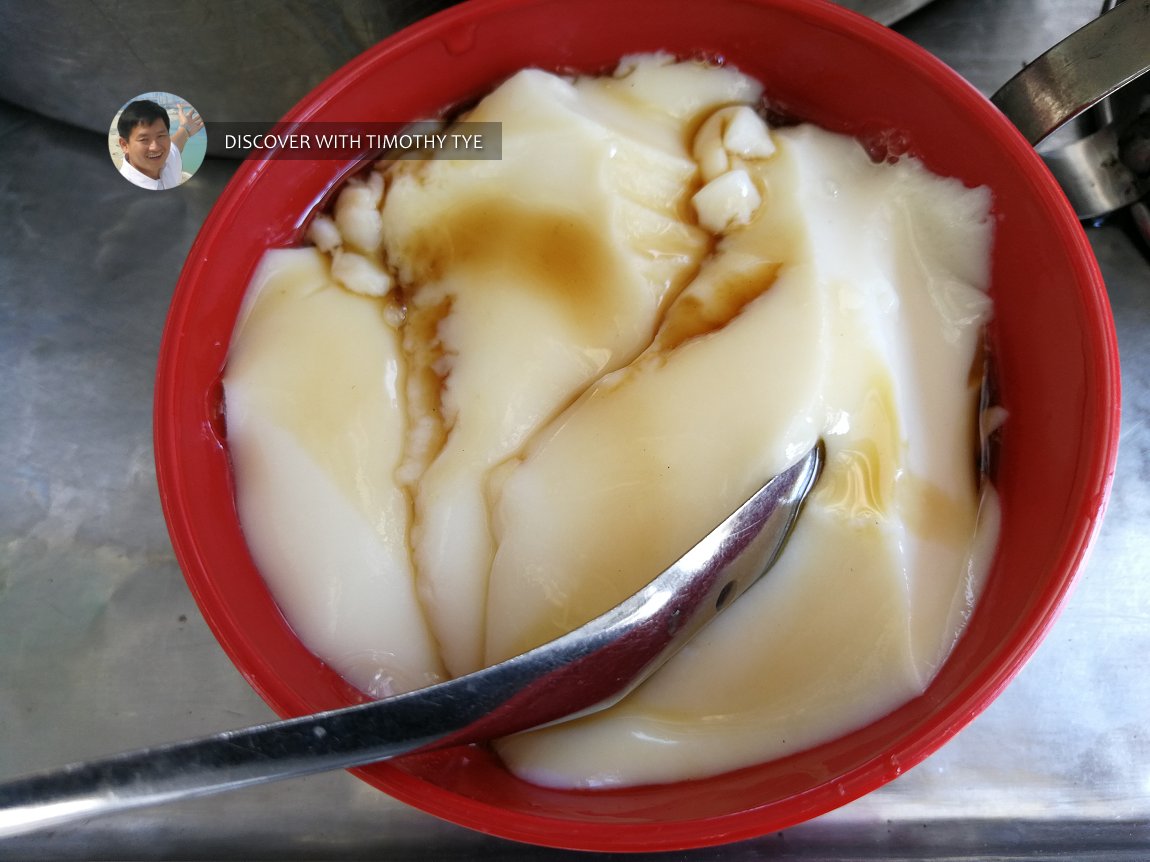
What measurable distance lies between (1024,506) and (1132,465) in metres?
0.33

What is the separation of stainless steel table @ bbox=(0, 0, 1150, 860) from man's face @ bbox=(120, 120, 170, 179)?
0.12 ft

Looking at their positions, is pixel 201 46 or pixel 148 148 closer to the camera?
pixel 201 46

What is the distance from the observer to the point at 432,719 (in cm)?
57

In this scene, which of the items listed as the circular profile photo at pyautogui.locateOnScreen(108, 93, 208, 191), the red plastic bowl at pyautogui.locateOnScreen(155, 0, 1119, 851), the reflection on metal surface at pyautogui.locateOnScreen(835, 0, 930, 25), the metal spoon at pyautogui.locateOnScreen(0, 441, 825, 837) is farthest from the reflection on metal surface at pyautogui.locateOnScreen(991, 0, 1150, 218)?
the circular profile photo at pyautogui.locateOnScreen(108, 93, 208, 191)

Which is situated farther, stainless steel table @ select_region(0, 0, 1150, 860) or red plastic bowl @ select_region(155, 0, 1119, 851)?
stainless steel table @ select_region(0, 0, 1150, 860)

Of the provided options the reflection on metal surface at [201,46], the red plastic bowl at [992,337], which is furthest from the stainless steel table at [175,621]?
the red plastic bowl at [992,337]

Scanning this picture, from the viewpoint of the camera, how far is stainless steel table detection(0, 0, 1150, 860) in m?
0.84

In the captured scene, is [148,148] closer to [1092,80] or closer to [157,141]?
[157,141]

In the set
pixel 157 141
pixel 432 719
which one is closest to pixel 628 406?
pixel 432 719

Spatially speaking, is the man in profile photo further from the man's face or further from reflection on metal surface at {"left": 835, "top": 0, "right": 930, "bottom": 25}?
reflection on metal surface at {"left": 835, "top": 0, "right": 930, "bottom": 25}

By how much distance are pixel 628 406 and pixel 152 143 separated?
2.33 feet

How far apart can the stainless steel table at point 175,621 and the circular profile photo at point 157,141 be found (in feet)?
0.09

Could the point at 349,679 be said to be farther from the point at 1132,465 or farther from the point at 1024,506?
the point at 1132,465

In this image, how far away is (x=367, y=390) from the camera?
750mm
